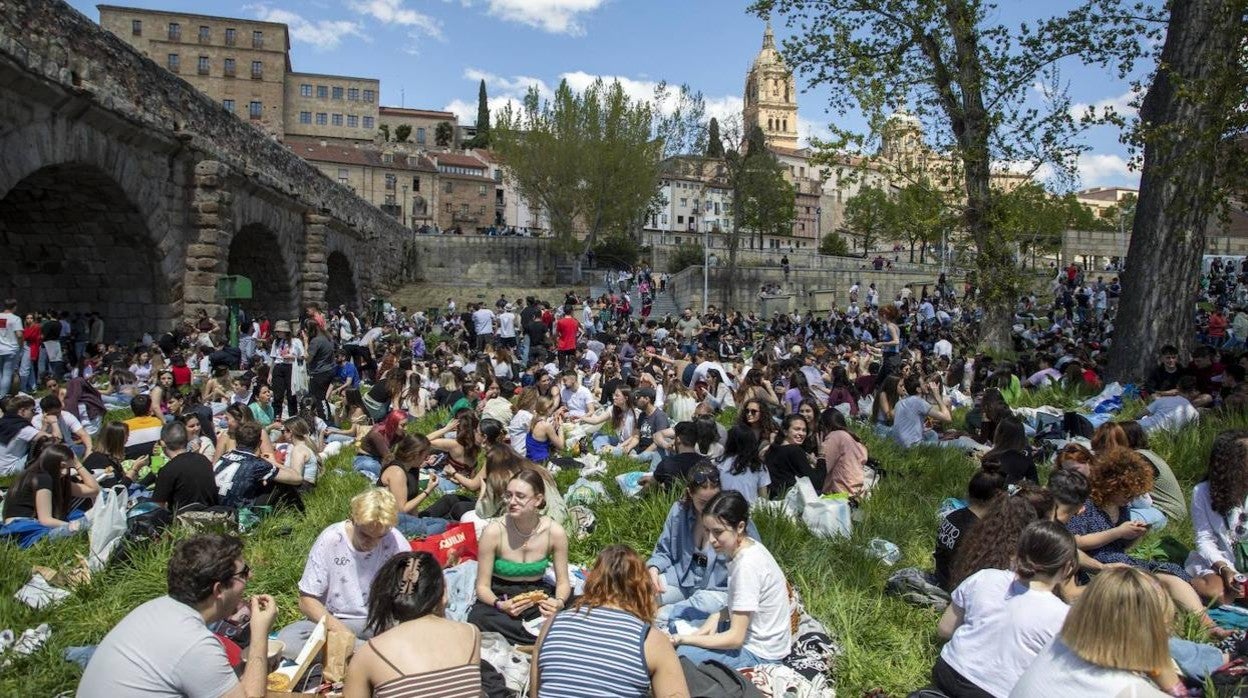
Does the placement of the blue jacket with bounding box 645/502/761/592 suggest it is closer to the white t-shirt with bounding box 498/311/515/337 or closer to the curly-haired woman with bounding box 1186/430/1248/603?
the curly-haired woman with bounding box 1186/430/1248/603

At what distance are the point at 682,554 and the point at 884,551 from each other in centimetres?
150

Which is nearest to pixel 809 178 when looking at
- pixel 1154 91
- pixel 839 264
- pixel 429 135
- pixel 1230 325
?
pixel 429 135

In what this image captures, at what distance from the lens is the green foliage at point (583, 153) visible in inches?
1714

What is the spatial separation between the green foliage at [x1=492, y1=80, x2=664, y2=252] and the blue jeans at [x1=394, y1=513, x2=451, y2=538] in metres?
38.3

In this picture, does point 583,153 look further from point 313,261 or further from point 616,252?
point 313,261

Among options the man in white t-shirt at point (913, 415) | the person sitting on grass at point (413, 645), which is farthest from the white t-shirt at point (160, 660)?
the man in white t-shirt at point (913, 415)

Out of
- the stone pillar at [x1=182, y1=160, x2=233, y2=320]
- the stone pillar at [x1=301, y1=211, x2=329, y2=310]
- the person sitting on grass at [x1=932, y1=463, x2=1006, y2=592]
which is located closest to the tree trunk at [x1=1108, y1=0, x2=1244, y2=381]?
the person sitting on grass at [x1=932, y1=463, x2=1006, y2=592]

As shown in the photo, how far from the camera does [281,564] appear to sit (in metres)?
5.81

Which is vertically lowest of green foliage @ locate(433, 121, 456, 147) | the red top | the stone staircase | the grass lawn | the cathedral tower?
the grass lawn

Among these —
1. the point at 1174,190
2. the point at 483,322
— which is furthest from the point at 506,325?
the point at 1174,190

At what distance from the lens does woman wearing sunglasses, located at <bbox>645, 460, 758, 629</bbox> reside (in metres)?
4.91

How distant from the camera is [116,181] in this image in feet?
43.9

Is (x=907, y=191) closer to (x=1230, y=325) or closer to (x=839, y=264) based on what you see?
(x=1230, y=325)

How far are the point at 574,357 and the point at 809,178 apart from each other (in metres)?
90.5
